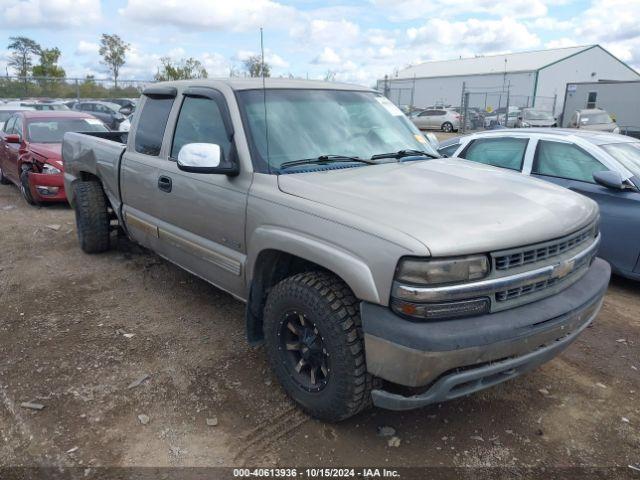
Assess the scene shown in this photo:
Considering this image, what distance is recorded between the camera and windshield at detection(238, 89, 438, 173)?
10.9ft

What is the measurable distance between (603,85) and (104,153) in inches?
975

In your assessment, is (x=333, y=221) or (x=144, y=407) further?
(x=144, y=407)

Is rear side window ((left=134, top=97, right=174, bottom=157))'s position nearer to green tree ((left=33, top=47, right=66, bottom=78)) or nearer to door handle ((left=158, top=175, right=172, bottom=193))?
door handle ((left=158, top=175, right=172, bottom=193))

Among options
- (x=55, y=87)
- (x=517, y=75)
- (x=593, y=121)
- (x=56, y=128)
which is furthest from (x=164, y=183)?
(x=517, y=75)

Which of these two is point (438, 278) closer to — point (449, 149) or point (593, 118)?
point (449, 149)

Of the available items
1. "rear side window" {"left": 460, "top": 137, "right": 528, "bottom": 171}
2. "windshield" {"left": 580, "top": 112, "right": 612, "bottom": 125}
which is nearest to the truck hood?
"rear side window" {"left": 460, "top": 137, "right": 528, "bottom": 171}

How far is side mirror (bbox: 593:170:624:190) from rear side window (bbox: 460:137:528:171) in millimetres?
881

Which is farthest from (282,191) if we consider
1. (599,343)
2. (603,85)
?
(603,85)

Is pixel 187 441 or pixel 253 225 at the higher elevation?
pixel 253 225

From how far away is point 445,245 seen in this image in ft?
7.59

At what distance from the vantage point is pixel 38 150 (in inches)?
329

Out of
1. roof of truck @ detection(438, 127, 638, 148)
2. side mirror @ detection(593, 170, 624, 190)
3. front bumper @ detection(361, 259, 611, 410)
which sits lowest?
front bumper @ detection(361, 259, 611, 410)

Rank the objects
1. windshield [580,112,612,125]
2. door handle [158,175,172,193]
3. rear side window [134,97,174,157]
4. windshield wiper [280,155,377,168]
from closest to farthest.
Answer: windshield wiper [280,155,377,168], door handle [158,175,172,193], rear side window [134,97,174,157], windshield [580,112,612,125]

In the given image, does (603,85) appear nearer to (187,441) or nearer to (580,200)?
(580,200)
